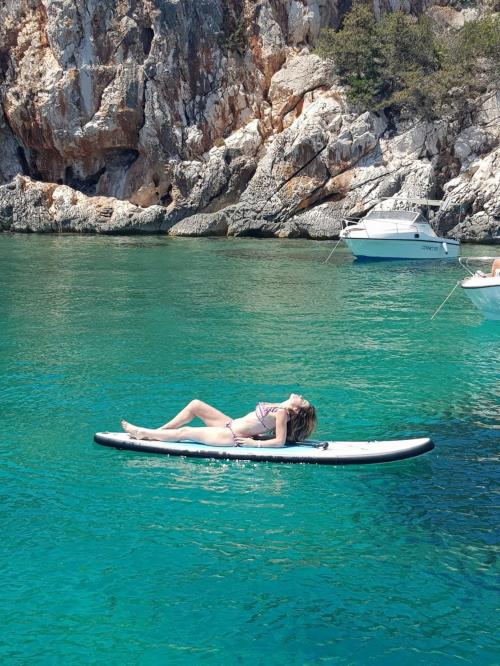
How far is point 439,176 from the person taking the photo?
4462 centimetres

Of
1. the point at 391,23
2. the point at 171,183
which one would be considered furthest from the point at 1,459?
the point at 391,23

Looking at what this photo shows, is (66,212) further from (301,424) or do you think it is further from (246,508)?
(246,508)

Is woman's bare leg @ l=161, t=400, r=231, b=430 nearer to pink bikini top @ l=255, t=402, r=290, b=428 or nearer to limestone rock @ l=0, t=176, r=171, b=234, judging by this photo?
pink bikini top @ l=255, t=402, r=290, b=428

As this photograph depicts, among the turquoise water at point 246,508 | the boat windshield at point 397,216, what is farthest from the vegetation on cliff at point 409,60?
the turquoise water at point 246,508

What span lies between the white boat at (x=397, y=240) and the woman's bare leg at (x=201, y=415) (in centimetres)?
2464

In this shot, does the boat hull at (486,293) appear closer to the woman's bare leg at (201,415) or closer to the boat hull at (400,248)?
the woman's bare leg at (201,415)

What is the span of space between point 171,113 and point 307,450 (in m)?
42.7

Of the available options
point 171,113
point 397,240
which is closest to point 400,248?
point 397,240

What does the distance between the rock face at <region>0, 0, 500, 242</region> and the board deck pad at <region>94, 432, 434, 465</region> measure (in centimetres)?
3643

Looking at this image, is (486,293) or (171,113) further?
(171,113)

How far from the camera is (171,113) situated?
50.0 m

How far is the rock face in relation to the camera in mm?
46938

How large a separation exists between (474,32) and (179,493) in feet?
145

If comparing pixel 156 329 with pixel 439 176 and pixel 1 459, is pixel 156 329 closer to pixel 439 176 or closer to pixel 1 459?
pixel 1 459
